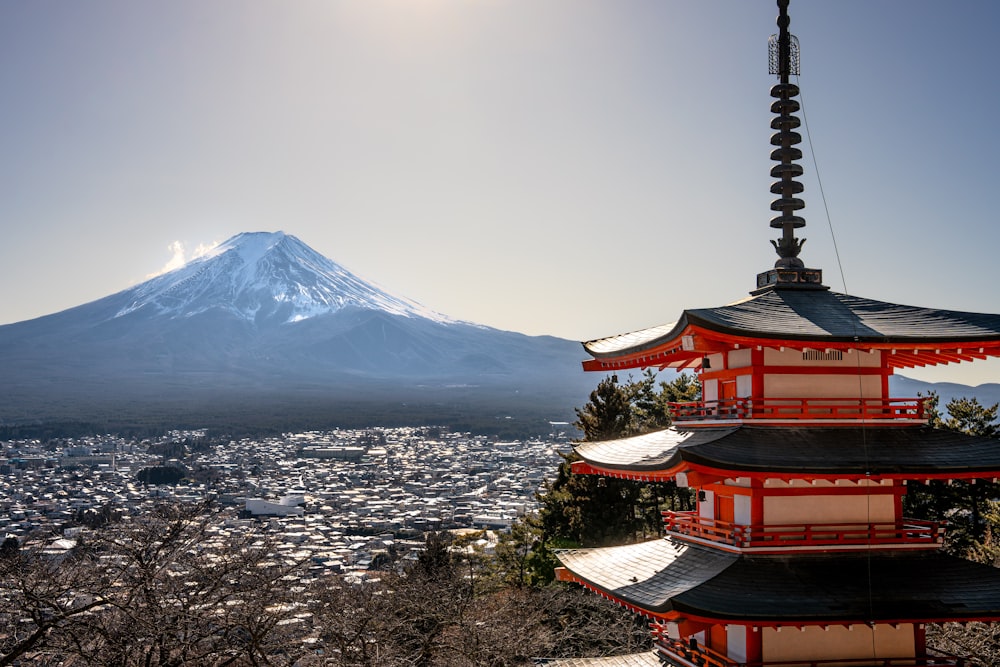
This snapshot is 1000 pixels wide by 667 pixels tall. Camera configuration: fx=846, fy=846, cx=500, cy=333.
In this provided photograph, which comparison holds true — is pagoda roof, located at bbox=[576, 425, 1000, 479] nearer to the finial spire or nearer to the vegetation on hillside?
the finial spire

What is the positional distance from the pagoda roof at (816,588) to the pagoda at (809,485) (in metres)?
0.02

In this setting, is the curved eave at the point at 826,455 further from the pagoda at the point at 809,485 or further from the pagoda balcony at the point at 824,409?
the pagoda balcony at the point at 824,409

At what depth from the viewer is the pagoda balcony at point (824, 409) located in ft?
36.6

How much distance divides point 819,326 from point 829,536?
2.79 metres

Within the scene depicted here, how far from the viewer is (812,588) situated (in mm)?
10367

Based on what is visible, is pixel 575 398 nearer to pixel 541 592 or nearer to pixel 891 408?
pixel 541 592

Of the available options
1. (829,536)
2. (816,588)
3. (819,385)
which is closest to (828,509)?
(829,536)

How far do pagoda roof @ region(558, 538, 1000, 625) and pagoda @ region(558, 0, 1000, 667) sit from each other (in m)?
0.02

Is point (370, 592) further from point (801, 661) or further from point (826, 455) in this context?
point (826, 455)

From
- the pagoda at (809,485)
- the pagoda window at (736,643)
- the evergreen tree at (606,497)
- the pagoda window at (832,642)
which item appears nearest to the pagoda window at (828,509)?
the pagoda at (809,485)

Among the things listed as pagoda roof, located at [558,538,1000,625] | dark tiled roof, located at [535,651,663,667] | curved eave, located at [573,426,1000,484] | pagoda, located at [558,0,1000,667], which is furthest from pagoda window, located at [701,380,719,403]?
dark tiled roof, located at [535,651,663,667]

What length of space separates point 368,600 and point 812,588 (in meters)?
11.7

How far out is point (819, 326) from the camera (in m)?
10.9

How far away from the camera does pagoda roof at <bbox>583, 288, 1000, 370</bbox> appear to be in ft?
34.6
